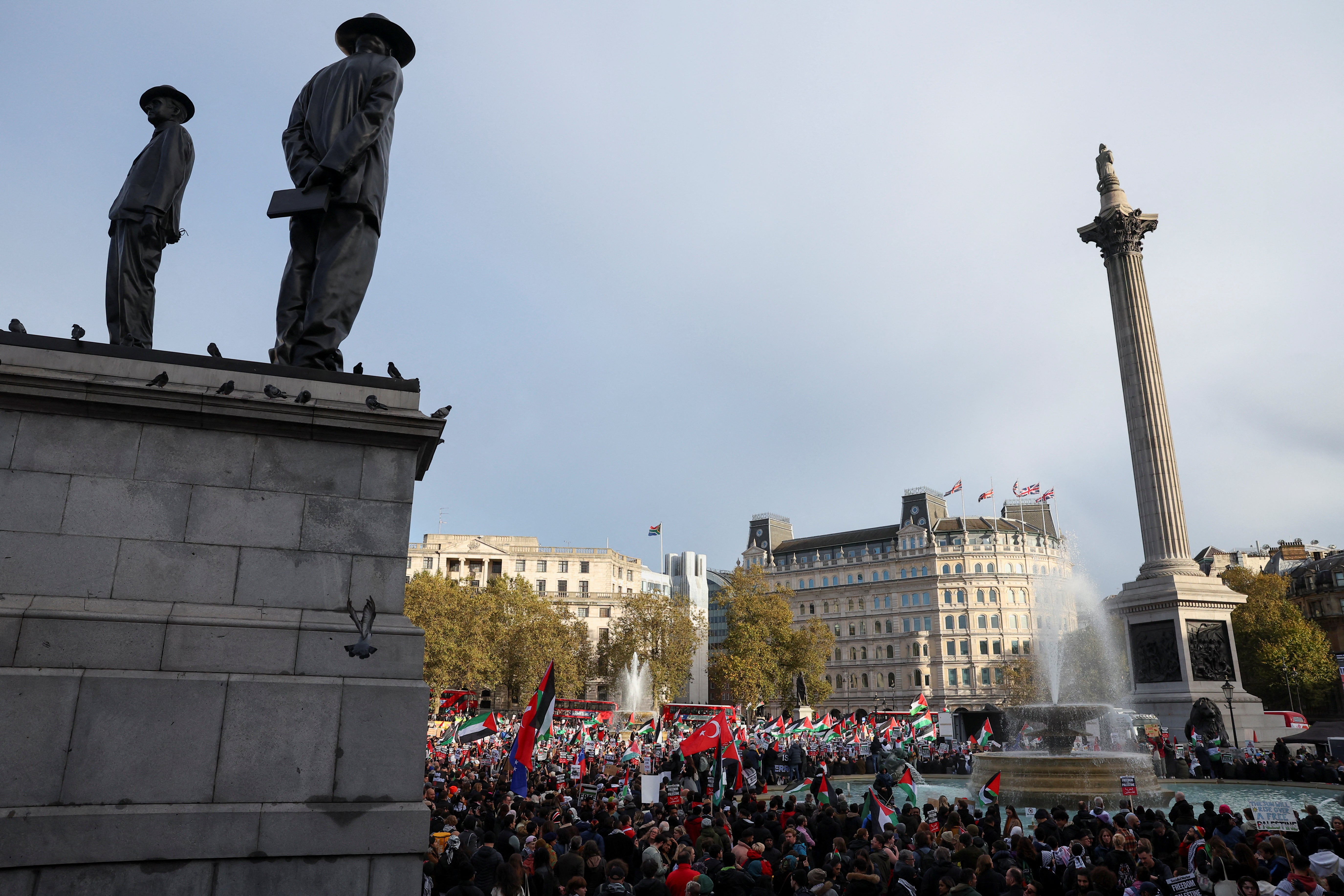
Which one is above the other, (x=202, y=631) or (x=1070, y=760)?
(x=202, y=631)

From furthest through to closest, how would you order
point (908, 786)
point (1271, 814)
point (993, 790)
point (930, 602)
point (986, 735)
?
point (930, 602) → point (986, 735) → point (908, 786) → point (993, 790) → point (1271, 814)

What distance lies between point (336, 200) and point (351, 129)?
618 mm

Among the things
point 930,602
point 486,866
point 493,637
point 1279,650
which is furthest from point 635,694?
point 486,866

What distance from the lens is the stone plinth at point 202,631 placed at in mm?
5340

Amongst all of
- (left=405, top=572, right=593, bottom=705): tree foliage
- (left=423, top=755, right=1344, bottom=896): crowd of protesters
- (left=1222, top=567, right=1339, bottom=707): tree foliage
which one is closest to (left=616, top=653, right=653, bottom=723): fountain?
(left=405, top=572, right=593, bottom=705): tree foliage

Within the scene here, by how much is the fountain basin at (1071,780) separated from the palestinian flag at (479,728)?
12385 mm

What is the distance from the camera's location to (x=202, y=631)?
5832mm

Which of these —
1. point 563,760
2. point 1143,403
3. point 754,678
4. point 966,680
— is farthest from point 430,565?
point 1143,403

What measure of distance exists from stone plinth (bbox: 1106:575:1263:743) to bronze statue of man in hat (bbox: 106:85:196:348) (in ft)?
121

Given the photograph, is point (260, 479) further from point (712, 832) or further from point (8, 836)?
point (712, 832)

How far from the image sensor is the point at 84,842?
5184 mm

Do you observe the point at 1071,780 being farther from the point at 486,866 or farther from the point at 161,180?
the point at 161,180

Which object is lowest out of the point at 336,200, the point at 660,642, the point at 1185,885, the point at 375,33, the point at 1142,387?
the point at 1185,885

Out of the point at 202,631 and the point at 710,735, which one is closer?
the point at 202,631
